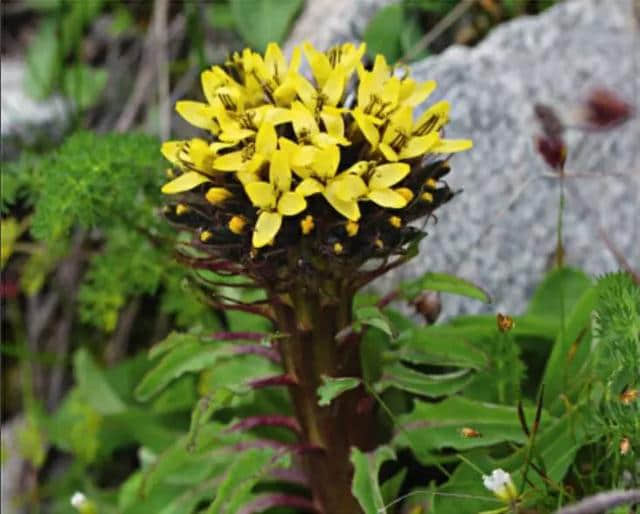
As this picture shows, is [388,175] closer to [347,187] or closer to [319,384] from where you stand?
[347,187]

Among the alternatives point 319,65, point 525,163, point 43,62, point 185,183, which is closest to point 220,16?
point 43,62

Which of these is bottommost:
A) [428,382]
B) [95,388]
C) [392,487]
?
[392,487]

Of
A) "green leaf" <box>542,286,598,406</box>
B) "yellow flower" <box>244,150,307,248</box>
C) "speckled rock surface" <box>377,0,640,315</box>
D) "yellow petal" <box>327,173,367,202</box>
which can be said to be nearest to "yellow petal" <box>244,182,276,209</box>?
"yellow flower" <box>244,150,307,248</box>

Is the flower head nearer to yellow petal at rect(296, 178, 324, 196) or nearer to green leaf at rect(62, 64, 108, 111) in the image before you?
yellow petal at rect(296, 178, 324, 196)

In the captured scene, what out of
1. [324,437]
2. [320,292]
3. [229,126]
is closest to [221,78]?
→ [229,126]

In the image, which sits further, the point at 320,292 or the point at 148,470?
the point at 148,470

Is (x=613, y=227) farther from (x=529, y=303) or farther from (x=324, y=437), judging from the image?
(x=324, y=437)

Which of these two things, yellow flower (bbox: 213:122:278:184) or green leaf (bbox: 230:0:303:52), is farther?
green leaf (bbox: 230:0:303:52)
